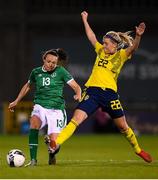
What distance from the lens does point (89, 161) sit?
14492 millimetres

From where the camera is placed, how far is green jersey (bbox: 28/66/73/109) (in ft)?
44.3

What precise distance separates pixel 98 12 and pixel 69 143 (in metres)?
8.69

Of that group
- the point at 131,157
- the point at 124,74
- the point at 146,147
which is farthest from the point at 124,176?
the point at 124,74

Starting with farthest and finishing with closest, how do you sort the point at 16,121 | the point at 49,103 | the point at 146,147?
the point at 16,121 < the point at 146,147 < the point at 49,103

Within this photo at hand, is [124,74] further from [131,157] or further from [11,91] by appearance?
[131,157]

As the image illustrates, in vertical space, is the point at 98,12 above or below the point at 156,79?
above

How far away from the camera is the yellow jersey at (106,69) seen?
42.8 ft

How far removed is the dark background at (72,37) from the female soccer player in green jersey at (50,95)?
14243 millimetres

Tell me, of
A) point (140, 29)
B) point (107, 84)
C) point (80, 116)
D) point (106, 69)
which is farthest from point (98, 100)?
point (140, 29)

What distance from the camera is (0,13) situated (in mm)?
28469

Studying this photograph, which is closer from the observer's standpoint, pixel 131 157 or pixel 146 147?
pixel 131 157

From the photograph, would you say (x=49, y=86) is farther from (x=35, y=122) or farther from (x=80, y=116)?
(x=80, y=116)

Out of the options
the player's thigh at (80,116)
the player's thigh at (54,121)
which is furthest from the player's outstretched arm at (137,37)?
the player's thigh at (54,121)

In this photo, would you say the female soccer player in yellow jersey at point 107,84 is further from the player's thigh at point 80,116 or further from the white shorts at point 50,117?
the white shorts at point 50,117
